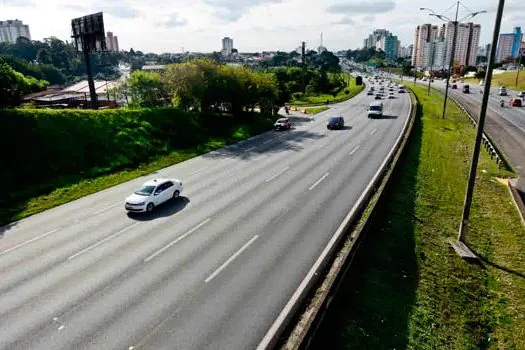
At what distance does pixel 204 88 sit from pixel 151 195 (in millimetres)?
29360

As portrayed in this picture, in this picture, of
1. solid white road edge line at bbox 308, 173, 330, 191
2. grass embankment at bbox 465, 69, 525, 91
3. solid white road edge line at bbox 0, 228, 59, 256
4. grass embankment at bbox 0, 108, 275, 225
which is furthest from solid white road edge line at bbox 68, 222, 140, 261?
grass embankment at bbox 465, 69, 525, 91

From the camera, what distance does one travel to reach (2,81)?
34.7 meters

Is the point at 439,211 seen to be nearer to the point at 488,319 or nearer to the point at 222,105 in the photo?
the point at 488,319

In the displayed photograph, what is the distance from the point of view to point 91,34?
47.8 m

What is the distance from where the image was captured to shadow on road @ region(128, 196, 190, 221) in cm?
2219

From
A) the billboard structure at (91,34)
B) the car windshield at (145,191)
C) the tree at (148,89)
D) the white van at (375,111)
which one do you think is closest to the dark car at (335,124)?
the white van at (375,111)

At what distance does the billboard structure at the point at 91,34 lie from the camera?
1857 inches

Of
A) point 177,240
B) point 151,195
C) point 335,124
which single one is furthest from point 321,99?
point 177,240

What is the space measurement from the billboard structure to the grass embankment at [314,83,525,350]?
38881 mm

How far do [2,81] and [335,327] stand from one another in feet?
120

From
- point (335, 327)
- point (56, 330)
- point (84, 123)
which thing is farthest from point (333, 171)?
point (84, 123)

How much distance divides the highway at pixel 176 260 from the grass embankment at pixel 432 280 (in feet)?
7.36

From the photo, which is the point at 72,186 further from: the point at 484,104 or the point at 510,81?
the point at 510,81

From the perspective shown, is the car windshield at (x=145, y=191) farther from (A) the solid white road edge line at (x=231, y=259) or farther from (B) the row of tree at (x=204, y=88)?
(B) the row of tree at (x=204, y=88)
